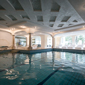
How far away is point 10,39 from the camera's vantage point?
1431 centimetres

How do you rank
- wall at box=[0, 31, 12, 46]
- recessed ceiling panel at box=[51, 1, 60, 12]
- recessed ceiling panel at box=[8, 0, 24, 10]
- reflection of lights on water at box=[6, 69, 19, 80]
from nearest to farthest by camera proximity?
reflection of lights on water at box=[6, 69, 19, 80]
recessed ceiling panel at box=[8, 0, 24, 10]
recessed ceiling panel at box=[51, 1, 60, 12]
wall at box=[0, 31, 12, 46]

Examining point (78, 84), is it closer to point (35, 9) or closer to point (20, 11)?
point (35, 9)

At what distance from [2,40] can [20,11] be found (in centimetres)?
969

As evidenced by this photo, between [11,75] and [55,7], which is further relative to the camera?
[55,7]

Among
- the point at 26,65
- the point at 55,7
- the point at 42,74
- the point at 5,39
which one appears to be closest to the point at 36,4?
the point at 55,7

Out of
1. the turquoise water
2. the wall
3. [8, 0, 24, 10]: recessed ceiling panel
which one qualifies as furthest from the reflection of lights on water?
the wall

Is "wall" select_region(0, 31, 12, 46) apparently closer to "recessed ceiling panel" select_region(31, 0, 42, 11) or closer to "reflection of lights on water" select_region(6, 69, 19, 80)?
"recessed ceiling panel" select_region(31, 0, 42, 11)

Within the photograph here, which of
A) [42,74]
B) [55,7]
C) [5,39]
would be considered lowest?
[42,74]

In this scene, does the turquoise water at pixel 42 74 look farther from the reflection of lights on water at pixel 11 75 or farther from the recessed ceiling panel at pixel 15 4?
the recessed ceiling panel at pixel 15 4

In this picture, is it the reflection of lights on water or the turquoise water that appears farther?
the reflection of lights on water

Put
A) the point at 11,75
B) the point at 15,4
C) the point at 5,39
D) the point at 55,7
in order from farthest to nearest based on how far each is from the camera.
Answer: the point at 5,39, the point at 55,7, the point at 15,4, the point at 11,75

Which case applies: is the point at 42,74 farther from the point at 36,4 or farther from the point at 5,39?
the point at 5,39

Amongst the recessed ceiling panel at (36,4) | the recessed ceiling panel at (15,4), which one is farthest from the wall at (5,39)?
the recessed ceiling panel at (36,4)

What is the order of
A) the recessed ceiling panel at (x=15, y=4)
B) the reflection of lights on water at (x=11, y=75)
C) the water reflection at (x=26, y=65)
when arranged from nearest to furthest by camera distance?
the reflection of lights on water at (x=11, y=75), the water reflection at (x=26, y=65), the recessed ceiling panel at (x=15, y=4)
